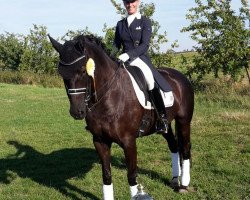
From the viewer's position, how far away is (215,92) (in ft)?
57.6

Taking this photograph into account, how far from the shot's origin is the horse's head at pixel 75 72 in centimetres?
→ 443

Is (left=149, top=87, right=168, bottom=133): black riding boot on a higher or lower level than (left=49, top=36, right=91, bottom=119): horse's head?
lower

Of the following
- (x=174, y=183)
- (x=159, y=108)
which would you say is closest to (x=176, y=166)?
(x=174, y=183)

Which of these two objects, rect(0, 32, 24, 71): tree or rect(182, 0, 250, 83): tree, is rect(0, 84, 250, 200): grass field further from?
rect(0, 32, 24, 71): tree

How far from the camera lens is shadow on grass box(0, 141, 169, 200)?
7055 millimetres

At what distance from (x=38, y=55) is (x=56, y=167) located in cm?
2803

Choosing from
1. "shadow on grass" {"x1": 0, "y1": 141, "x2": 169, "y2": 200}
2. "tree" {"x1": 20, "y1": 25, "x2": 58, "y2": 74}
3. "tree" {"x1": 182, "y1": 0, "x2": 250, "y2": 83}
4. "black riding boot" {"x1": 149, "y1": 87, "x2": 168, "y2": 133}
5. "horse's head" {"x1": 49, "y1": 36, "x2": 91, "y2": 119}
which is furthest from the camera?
"tree" {"x1": 20, "y1": 25, "x2": 58, "y2": 74}

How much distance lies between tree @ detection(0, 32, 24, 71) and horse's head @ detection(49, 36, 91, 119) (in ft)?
107

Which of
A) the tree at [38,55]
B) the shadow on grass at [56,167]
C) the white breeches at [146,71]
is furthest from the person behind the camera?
the tree at [38,55]

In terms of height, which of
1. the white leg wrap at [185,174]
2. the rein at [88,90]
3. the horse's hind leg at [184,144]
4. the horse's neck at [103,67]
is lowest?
the white leg wrap at [185,174]

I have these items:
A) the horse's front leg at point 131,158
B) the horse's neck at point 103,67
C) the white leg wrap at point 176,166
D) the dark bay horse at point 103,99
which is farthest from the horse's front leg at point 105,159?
the white leg wrap at point 176,166

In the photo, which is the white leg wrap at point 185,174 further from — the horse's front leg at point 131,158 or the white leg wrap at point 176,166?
the horse's front leg at point 131,158

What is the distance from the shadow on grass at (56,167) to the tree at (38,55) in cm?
2445

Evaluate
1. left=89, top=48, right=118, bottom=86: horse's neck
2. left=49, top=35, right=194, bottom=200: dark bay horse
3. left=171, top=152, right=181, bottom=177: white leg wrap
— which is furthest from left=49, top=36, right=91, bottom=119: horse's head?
left=171, top=152, right=181, bottom=177: white leg wrap
